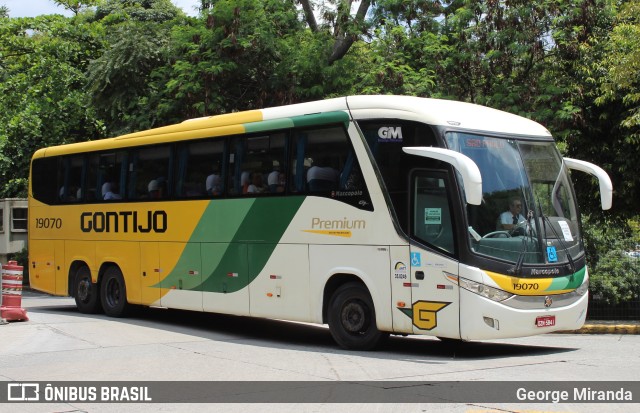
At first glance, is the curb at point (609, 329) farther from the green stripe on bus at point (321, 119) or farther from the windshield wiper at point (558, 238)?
the green stripe on bus at point (321, 119)

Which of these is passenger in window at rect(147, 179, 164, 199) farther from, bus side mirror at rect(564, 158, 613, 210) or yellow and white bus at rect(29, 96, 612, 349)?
bus side mirror at rect(564, 158, 613, 210)

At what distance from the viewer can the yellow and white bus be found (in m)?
11.1

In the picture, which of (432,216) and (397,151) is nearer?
(432,216)

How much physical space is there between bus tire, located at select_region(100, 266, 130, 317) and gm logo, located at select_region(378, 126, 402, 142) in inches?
308

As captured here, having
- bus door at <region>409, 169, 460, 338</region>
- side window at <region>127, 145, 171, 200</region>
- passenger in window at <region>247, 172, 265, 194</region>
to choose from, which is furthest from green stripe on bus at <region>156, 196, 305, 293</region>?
bus door at <region>409, 169, 460, 338</region>

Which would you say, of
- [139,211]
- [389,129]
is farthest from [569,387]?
[139,211]

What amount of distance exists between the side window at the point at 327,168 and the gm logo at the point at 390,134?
1.75 ft

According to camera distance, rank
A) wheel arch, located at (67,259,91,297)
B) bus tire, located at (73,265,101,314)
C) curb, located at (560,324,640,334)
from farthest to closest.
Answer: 1. wheel arch, located at (67,259,91,297)
2. bus tire, located at (73,265,101,314)
3. curb, located at (560,324,640,334)

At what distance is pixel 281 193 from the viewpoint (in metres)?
13.4

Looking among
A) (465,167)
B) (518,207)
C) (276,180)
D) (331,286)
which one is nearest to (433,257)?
(518,207)

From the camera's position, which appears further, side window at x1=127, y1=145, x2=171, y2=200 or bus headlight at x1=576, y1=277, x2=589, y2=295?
side window at x1=127, y1=145, x2=171, y2=200

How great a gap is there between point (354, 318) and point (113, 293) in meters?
7.44

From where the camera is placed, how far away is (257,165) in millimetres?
13906

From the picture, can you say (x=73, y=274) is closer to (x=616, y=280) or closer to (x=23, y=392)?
(x=23, y=392)
